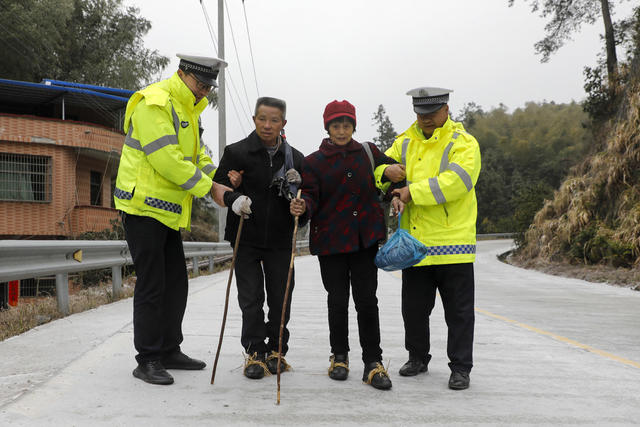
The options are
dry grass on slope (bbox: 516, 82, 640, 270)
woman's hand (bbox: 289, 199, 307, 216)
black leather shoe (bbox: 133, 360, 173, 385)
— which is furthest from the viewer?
dry grass on slope (bbox: 516, 82, 640, 270)

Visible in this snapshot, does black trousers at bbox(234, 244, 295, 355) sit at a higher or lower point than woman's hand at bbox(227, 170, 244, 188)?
lower

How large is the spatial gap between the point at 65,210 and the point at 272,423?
19493mm

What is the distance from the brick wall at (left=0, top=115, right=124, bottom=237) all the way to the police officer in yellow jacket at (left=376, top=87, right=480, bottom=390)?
723 inches

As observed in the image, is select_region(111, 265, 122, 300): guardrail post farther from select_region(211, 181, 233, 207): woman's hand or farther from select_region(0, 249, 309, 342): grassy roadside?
select_region(211, 181, 233, 207): woman's hand

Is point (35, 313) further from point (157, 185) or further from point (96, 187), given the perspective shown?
point (96, 187)

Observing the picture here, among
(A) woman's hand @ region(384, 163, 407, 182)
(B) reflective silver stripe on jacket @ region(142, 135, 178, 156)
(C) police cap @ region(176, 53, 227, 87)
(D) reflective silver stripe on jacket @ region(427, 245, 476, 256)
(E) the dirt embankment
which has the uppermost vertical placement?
(C) police cap @ region(176, 53, 227, 87)

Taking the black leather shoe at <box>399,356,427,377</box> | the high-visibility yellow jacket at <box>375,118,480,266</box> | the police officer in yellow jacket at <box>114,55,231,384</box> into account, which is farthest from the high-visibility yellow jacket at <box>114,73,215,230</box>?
the black leather shoe at <box>399,356,427,377</box>

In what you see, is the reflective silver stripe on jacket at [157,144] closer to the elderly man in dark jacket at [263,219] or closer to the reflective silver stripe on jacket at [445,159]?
the elderly man in dark jacket at [263,219]

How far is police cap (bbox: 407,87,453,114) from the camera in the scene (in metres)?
4.20

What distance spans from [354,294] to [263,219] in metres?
0.85

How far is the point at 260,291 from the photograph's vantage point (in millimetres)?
4332

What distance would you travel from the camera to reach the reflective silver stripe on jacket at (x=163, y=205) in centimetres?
393

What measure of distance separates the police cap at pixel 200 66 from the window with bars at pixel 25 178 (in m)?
17.5

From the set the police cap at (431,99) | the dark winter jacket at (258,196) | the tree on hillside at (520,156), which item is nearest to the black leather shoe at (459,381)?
the dark winter jacket at (258,196)
